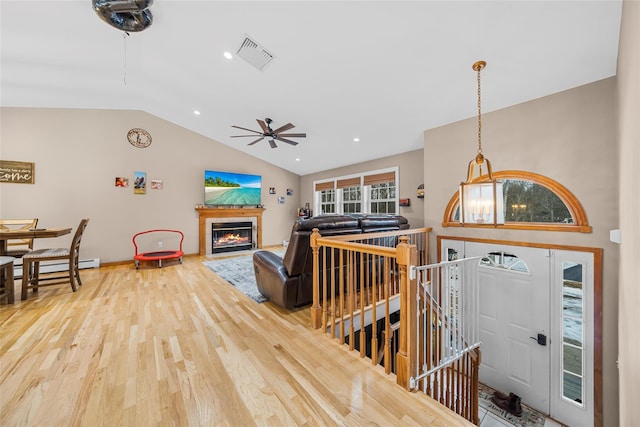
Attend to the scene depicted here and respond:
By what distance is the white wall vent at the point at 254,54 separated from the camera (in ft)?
Answer: 9.13

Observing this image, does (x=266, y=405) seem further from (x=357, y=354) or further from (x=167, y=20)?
(x=167, y=20)

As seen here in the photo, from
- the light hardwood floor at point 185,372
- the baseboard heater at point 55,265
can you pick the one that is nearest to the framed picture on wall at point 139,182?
the baseboard heater at point 55,265

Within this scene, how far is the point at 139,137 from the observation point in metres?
5.49

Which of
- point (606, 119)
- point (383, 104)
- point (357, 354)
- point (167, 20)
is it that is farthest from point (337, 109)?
point (357, 354)

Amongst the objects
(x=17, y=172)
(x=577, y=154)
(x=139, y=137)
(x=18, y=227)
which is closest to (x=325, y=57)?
(x=577, y=154)

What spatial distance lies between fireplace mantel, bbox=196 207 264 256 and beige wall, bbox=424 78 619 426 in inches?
214

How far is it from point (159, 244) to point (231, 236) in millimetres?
1721

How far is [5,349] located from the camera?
2020 mm

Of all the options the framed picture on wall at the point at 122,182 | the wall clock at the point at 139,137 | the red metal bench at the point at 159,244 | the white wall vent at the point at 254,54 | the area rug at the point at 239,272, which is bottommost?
the area rug at the point at 239,272

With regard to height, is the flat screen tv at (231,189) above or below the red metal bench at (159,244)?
above

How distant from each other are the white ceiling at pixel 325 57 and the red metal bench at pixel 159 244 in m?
2.92

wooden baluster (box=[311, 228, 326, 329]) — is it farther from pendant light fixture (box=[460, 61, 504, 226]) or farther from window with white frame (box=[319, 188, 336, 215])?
window with white frame (box=[319, 188, 336, 215])

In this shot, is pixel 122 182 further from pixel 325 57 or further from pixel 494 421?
pixel 494 421

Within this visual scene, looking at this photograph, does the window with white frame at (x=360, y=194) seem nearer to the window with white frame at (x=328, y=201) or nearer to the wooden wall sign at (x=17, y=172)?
the window with white frame at (x=328, y=201)
